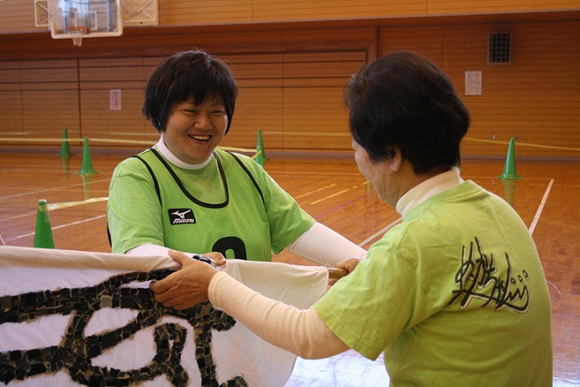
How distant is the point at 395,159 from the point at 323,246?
3.31 ft

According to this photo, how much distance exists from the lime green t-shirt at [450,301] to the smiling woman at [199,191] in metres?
0.86

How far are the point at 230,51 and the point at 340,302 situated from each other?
627 inches

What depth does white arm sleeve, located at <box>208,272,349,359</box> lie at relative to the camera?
4.37 feet

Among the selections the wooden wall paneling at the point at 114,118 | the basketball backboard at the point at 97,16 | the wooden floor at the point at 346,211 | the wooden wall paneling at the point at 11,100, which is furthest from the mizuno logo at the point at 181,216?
the wooden wall paneling at the point at 11,100

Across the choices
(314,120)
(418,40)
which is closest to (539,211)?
(418,40)

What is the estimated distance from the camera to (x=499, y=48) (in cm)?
1467

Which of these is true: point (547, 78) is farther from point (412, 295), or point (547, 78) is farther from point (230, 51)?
point (412, 295)

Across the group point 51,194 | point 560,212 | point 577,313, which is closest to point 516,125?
point 560,212

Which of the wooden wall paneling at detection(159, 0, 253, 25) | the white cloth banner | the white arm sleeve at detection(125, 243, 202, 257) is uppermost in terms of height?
the wooden wall paneling at detection(159, 0, 253, 25)

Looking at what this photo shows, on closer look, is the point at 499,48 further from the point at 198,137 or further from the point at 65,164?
the point at 198,137

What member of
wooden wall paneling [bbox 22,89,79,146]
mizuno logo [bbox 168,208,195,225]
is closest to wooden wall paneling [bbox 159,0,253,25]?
wooden wall paneling [bbox 22,89,79,146]

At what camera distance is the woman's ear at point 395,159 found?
1.38 meters

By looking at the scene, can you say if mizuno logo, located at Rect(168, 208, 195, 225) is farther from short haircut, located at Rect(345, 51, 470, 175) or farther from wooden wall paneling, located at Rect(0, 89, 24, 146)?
wooden wall paneling, located at Rect(0, 89, 24, 146)

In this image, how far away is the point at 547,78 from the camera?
1462cm
